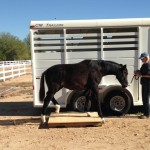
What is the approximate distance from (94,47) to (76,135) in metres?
2.95

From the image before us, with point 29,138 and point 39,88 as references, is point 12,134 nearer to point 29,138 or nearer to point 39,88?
point 29,138

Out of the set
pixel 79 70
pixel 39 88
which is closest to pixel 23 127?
pixel 39 88

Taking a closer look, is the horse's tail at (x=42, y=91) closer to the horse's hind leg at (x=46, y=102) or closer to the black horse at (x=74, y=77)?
the black horse at (x=74, y=77)

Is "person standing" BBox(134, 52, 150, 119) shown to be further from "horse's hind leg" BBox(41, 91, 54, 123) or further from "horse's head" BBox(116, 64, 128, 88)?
"horse's hind leg" BBox(41, 91, 54, 123)

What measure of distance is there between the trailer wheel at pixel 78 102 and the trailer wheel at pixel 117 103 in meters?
0.59

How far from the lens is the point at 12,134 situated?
7.63 meters

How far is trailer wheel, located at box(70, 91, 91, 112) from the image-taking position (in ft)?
30.9

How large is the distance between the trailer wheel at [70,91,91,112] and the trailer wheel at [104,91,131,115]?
0.59 metres

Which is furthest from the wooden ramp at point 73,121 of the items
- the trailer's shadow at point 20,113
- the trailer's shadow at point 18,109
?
the trailer's shadow at point 18,109

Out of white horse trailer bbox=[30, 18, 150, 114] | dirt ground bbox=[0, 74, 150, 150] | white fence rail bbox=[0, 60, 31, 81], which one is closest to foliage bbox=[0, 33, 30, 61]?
white fence rail bbox=[0, 60, 31, 81]

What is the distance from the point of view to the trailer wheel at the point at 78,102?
9406 millimetres

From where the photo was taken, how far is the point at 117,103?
375 inches

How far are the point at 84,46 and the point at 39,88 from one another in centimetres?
178

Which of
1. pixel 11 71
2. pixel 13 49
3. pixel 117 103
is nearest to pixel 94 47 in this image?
pixel 117 103
